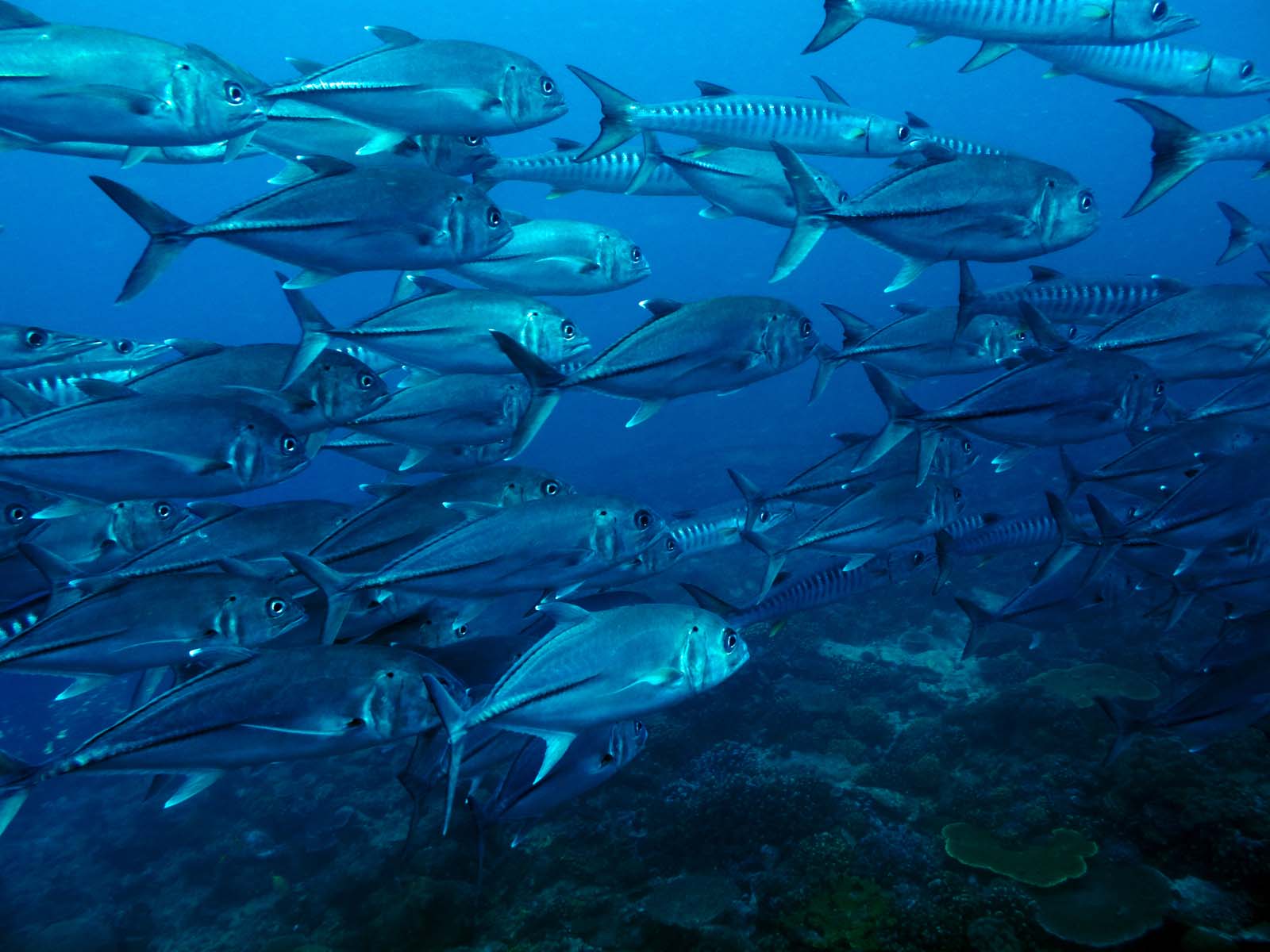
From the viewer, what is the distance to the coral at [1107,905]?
13.0 ft

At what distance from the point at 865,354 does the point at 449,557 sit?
111 inches

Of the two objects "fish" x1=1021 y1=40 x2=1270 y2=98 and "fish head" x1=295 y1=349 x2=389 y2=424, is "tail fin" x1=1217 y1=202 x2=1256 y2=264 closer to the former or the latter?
"fish" x1=1021 y1=40 x2=1270 y2=98

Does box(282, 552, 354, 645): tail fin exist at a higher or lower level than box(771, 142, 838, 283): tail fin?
lower

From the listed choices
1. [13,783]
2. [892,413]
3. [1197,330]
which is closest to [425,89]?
[892,413]

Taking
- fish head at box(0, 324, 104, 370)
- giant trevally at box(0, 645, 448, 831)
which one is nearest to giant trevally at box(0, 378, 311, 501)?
giant trevally at box(0, 645, 448, 831)

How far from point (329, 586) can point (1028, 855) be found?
4.70m

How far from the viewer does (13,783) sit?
267 centimetres

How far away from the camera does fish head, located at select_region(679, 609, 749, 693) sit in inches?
125

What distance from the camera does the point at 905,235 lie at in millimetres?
3826

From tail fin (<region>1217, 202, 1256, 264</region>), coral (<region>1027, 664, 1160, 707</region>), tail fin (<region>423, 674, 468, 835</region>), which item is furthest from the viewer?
coral (<region>1027, 664, 1160, 707</region>)

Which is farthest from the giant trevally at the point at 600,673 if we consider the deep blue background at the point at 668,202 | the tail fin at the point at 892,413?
the deep blue background at the point at 668,202

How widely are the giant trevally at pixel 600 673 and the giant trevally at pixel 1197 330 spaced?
3.11 meters

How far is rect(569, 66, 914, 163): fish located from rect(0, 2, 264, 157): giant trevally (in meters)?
2.07

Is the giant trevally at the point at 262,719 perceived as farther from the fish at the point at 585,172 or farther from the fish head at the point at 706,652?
the fish at the point at 585,172
